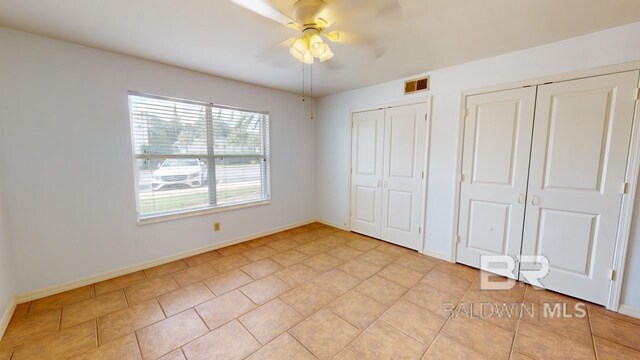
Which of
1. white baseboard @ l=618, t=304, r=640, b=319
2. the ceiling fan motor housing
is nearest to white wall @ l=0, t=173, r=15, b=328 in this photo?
the ceiling fan motor housing

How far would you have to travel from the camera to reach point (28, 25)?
1913mm

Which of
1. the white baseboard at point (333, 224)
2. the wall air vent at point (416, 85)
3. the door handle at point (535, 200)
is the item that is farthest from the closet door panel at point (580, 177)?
the white baseboard at point (333, 224)

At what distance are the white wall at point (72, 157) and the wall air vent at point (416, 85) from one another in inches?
105

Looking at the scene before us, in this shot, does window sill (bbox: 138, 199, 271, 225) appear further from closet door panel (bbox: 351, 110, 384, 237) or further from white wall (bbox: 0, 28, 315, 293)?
closet door panel (bbox: 351, 110, 384, 237)

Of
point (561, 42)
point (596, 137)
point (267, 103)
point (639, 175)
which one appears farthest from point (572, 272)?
point (267, 103)

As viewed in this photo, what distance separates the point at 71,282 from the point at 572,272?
4.80 m

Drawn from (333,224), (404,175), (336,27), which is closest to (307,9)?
(336,27)

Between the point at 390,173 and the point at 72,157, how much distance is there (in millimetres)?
3628

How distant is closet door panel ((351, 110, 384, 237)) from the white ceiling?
1.07 meters

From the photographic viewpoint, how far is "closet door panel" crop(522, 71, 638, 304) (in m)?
1.98

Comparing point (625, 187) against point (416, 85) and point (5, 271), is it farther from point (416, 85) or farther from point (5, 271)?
point (5, 271)

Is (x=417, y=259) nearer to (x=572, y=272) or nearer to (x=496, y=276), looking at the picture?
(x=496, y=276)

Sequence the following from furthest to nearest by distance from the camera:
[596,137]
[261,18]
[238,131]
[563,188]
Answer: [238,131] < [563,188] < [596,137] < [261,18]

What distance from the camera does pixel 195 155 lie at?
10.1ft
